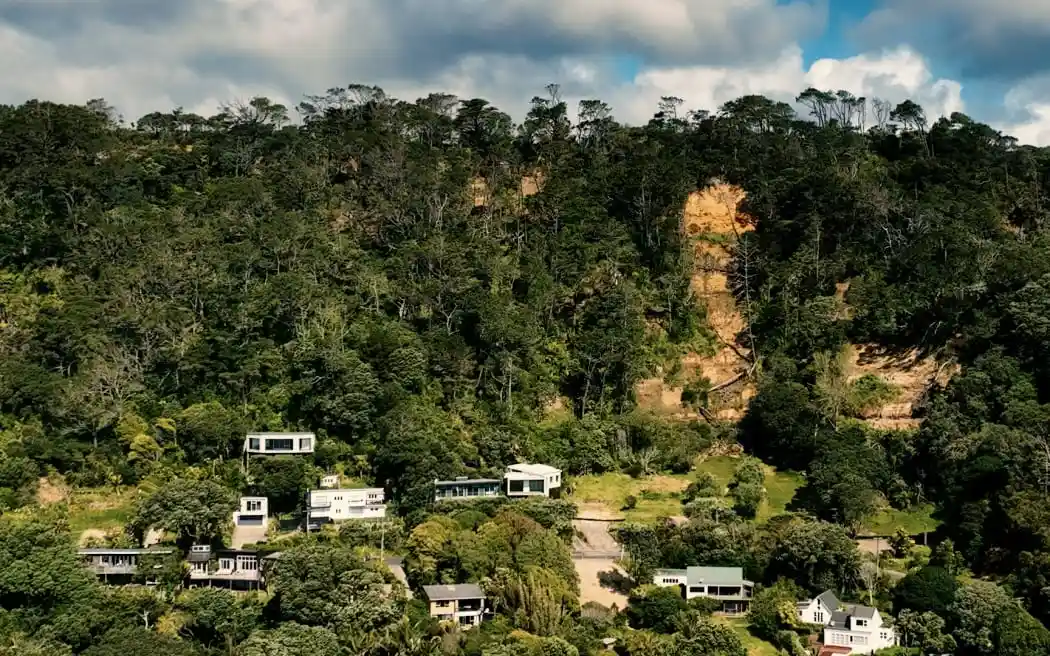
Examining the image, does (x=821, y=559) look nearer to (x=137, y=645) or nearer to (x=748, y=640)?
(x=748, y=640)

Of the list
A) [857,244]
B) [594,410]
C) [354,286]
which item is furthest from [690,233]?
[354,286]

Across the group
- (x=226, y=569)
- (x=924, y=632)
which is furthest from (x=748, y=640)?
(x=226, y=569)

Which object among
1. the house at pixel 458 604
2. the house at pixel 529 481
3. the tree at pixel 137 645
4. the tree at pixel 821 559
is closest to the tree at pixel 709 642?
the tree at pixel 821 559

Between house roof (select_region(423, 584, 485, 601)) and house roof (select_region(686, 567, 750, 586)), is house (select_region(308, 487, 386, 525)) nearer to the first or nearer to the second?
house roof (select_region(423, 584, 485, 601))

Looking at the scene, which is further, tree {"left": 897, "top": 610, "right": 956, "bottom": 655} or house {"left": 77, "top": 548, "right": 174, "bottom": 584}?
house {"left": 77, "top": 548, "right": 174, "bottom": 584}

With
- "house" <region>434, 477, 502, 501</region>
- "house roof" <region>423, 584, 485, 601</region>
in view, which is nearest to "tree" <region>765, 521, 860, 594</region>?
"house roof" <region>423, 584, 485, 601</region>

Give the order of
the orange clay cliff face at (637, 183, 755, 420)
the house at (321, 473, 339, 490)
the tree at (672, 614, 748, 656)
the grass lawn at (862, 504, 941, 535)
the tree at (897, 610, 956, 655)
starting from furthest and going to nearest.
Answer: the orange clay cliff face at (637, 183, 755, 420) < the house at (321, 473, 339, 490) < the grass lawn at (862, 504, 941, 535) < the tree at (897, 610, 956, 655) < the tree at (672, 614, 748, 656)

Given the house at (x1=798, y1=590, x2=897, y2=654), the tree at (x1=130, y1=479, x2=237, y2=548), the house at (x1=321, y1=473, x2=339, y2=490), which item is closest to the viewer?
the house at (x1=798, y1=590, x2=897, y2=654)
